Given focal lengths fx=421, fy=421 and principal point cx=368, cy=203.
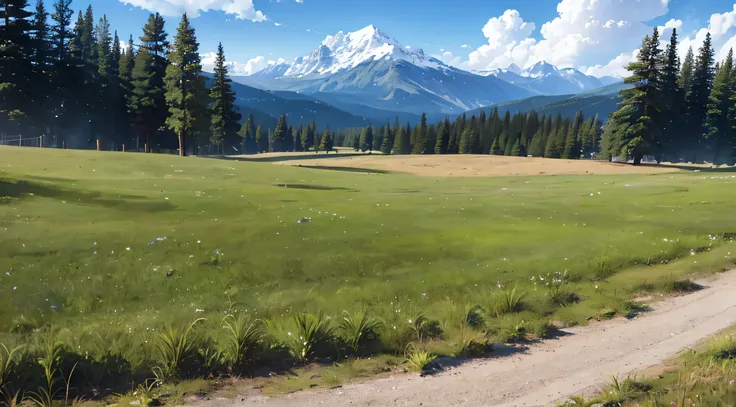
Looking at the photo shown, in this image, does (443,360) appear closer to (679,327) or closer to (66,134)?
(679,327)

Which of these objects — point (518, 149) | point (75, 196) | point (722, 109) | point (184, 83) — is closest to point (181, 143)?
point (184, 83)

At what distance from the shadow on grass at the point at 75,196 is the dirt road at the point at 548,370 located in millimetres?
14606

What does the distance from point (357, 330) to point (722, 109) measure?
91264 mm

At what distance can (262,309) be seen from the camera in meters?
10.4

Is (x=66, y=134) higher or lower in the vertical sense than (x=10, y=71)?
lower

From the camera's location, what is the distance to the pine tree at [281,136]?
18488 centimetres

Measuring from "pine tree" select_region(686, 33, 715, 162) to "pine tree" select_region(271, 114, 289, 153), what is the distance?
144 m

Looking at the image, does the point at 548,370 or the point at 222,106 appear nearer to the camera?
the point at 548,370

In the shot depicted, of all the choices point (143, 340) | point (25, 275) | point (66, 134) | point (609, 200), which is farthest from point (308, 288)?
point (66, 134)

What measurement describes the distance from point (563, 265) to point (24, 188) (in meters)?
23.7

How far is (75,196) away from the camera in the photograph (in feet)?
65.3

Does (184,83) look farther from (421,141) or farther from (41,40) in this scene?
(421,141)

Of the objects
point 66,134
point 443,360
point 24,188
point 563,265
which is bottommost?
point 443,360

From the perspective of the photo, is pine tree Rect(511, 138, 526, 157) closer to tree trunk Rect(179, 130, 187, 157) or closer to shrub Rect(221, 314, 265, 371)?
tree trunk Rect(179, 130, 187, 157)
